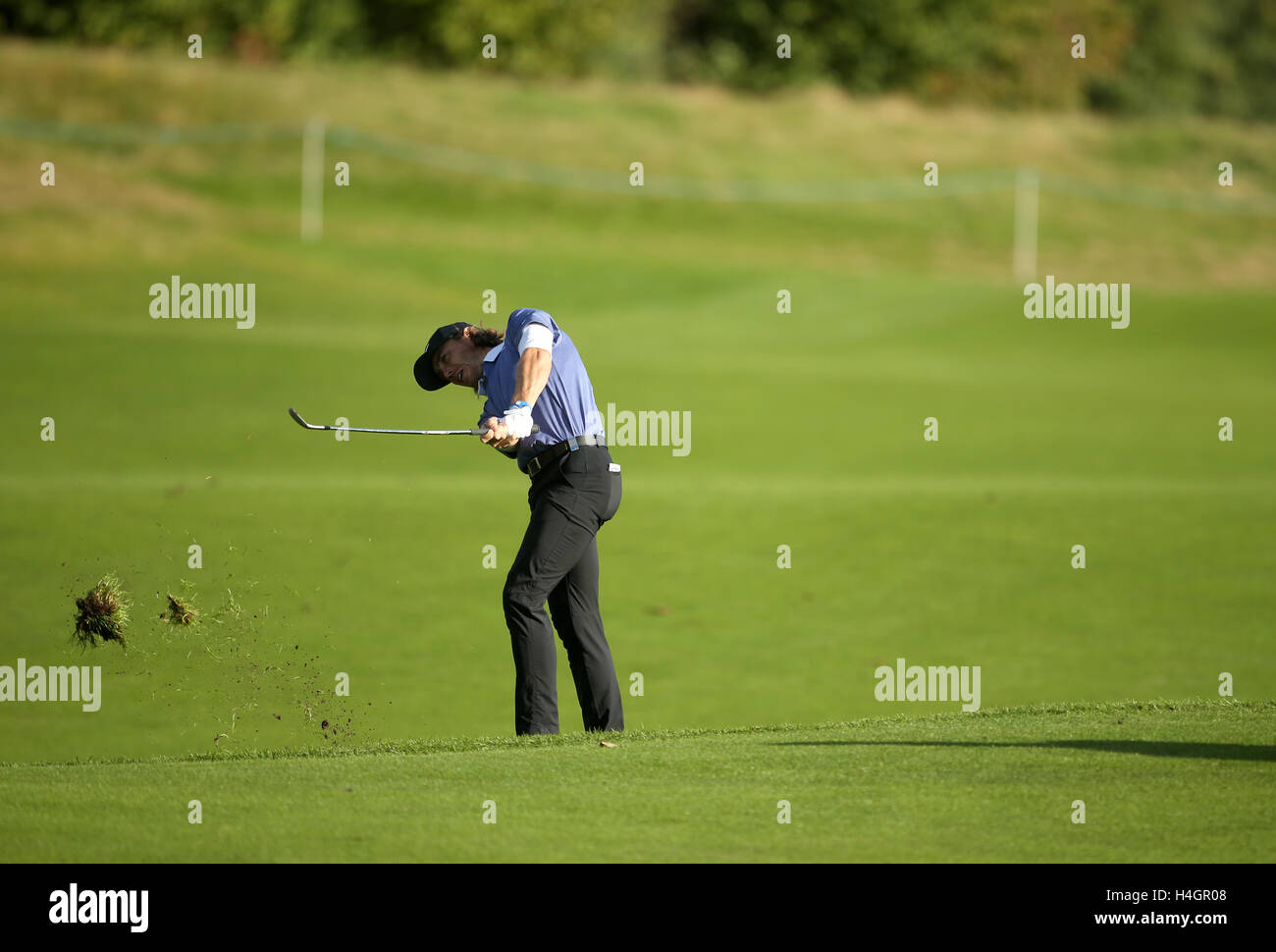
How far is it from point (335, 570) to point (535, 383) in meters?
7.07

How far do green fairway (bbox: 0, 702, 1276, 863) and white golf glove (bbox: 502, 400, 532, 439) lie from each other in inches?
49.4

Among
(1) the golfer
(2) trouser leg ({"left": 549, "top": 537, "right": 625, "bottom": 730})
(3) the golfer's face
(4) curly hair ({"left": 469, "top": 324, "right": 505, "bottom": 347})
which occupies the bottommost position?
(2) trouser leg ({"left": 549, "top": 537, "right": 625, "bottom": 730})

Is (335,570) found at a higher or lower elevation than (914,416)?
lower

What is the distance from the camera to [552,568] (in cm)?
726

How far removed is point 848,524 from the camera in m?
15.9

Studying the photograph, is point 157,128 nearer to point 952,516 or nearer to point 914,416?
point 914,416

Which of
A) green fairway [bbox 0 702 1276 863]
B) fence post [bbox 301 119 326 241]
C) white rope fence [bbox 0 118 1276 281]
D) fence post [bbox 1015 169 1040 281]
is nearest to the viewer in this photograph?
green fairway [bbox 0 702 1276 863]

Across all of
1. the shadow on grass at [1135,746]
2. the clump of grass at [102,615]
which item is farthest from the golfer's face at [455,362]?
the shadow on grass at [1135,746]

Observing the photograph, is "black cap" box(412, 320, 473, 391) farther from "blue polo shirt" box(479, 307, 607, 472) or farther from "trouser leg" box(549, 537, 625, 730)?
"trouser leg" box(549, 537, 625, 730)

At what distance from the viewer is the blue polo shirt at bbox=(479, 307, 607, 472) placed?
7168mm

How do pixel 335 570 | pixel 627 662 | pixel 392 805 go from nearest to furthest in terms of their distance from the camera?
1. pixel 392 805
2. pixel 627 662
3. pixel 335 570

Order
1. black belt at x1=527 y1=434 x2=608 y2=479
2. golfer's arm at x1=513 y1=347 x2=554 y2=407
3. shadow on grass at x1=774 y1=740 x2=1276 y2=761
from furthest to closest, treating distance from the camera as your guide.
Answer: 1. black belt at x1=527 y1=434 x2=608 y2=479
2. golfer's arm at x1=513 y1=347 x2=554 y2=407
3. shadow on grass at x1=774 y1=740 x2=1276 y2=761

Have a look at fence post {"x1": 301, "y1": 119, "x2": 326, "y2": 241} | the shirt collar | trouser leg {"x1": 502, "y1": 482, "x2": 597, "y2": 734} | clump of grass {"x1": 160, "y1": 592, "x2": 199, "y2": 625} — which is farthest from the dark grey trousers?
fence post {"x1": 301, "y1": 119, "x2": 326, "y2": 241}
